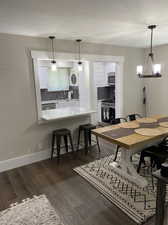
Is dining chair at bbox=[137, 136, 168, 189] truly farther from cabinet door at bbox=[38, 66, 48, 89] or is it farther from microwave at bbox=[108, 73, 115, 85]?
cabinet door at bbox=[38, 66, 48, 89]

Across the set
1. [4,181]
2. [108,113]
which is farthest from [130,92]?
[4,181]

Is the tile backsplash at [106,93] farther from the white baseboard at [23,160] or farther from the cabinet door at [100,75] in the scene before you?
the white baseboard at [23,160]

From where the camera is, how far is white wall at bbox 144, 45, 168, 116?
14.9ft

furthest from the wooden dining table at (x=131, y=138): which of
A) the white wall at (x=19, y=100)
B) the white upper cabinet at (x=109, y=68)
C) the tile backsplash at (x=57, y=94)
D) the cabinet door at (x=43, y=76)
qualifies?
the cabinet door at (x=43, y=76)

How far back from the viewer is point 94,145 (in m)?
4.29

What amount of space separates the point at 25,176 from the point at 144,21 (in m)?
3.22

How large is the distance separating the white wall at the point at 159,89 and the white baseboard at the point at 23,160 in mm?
3331

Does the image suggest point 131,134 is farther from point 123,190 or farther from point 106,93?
point 106,93

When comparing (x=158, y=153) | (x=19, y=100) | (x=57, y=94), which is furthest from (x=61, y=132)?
(x=57, y=94)

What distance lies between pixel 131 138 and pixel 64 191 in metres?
1.28

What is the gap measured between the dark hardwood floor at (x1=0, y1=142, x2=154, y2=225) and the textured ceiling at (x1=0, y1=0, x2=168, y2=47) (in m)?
2.46

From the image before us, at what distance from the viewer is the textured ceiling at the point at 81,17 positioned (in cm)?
189

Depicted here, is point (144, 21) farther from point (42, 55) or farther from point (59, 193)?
point (59, 193)

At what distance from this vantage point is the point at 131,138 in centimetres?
242
